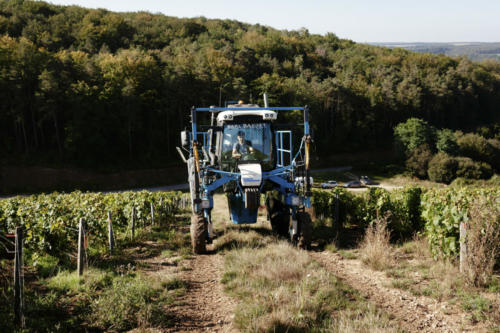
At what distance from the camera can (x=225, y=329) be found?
536cm

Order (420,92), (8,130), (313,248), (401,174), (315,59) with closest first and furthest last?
(313,248)
(8,130)
(401,174)
(420,92)
(315,59)

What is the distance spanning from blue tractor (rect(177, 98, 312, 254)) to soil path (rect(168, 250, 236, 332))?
1507 millimetres

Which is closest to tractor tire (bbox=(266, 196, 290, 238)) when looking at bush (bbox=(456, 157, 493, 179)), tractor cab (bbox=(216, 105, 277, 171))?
tractor cab (bbox=(216, 105, 277, 171))

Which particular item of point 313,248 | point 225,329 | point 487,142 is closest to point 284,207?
point 313,248

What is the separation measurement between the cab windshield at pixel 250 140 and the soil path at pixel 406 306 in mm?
4041

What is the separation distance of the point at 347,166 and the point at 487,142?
25.6 metres

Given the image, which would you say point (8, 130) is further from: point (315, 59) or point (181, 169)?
point (315, 59)

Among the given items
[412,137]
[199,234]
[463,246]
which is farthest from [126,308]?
[412,137]

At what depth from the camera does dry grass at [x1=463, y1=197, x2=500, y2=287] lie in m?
6.60

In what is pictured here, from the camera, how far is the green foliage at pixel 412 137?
58.1 m

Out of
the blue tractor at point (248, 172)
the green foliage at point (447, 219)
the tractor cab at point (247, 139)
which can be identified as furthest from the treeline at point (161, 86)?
the green foliage at point (447, 219)

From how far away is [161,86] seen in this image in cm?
4931

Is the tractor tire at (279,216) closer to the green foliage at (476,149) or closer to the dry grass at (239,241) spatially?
the dry grass at (239,241)

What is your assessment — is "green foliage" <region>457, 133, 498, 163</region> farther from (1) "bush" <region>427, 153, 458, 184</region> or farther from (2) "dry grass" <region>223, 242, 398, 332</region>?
(2) "dry grass" <region>223, 242, 398, 332</region>
